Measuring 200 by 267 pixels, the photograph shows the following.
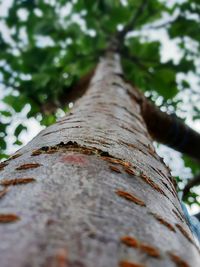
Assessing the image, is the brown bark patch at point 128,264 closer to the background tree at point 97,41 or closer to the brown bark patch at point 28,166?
the brown bark patch at point 28,166

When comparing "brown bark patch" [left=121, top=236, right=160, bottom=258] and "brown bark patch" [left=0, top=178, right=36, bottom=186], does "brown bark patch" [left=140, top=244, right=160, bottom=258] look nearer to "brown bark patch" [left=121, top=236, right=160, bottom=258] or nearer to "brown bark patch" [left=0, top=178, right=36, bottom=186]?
"brown bark patch" [left=121, top=236, right=160, bottom=258]

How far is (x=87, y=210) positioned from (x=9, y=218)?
15 cm

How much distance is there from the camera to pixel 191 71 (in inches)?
268

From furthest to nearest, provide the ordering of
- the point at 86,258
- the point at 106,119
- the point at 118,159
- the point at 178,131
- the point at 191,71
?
1. the point at 191,71
2. the point at 178,131
3. the point at 106,119
4. the point at 118,159
5. the point at 86,258

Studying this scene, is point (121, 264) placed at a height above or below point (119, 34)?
below

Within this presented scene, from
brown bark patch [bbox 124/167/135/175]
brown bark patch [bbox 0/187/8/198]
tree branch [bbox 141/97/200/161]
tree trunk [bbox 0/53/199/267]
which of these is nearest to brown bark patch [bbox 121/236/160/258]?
tree trunk [bbox 0/53/199/267]

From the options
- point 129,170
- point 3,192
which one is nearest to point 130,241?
point 3,192

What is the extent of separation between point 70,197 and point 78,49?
6.67 meters

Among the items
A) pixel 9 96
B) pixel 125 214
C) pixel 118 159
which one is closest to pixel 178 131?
pixel 9 96

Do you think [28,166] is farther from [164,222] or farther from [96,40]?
[96,40]

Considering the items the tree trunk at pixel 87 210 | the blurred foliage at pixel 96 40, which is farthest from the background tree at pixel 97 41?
the tree trunk at pixel 87 210

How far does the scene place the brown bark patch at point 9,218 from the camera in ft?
2.28

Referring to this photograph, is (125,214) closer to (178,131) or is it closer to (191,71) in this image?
(178,131)

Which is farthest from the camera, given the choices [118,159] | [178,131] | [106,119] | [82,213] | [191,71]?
[191,71]
